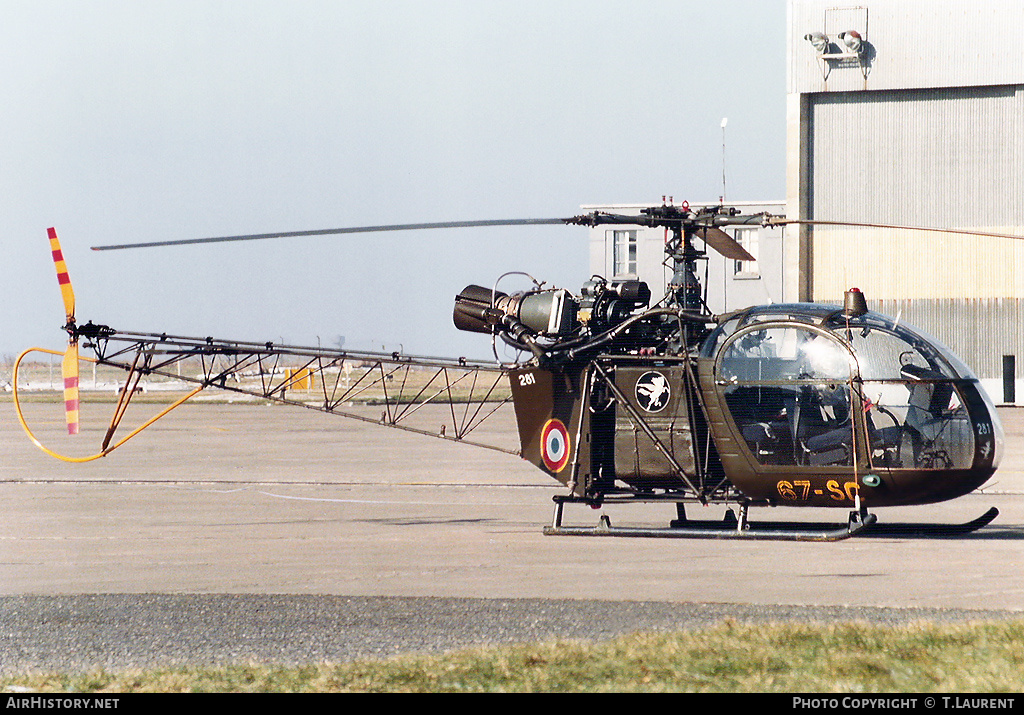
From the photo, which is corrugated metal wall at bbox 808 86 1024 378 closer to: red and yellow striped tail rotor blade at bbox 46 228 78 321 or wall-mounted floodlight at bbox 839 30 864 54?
wall-mounted floodlight at bbox 839 30 864 54

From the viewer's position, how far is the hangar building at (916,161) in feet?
121

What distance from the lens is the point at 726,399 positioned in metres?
11.2

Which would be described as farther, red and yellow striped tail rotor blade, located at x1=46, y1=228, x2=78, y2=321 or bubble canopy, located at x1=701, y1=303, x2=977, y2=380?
red and yellow striped tail rotor blade, located at x1=46, y1=228, x2=78, y2=321

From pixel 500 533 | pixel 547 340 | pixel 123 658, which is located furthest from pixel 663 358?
pixel 123 658

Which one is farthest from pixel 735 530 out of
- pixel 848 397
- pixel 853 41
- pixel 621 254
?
pixel 621 254

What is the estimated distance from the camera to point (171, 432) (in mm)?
31766

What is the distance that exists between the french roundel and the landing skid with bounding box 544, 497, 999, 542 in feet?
1.41

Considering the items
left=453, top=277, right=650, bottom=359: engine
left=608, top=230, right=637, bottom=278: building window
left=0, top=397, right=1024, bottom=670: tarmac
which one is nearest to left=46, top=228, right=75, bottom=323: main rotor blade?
left=0, top=397, right=1024, bottom=670: tarmac

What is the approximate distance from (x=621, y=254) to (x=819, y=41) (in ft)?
48.2

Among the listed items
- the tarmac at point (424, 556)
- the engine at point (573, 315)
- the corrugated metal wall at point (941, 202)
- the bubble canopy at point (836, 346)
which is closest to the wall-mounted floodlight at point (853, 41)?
the corrugated metal wall at point (941, 202)

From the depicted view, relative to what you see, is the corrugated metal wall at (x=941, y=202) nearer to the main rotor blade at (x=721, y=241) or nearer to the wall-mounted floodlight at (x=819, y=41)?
the wall-mounted floodlight at (x=819, y=41)

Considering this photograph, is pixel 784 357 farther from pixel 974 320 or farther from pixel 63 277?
pixel 974 320

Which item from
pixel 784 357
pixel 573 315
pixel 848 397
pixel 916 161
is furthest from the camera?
pixel 916 161

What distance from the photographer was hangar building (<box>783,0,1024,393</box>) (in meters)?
36.9
